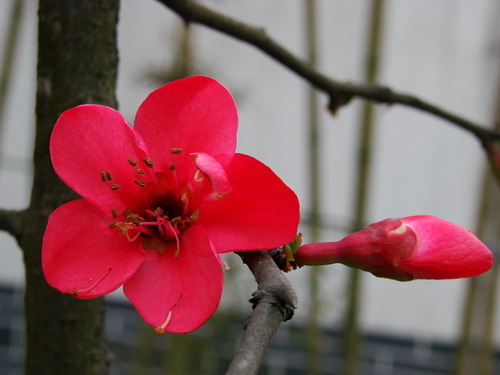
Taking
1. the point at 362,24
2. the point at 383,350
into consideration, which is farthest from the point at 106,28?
the point at 383,350

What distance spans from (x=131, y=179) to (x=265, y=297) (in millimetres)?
108

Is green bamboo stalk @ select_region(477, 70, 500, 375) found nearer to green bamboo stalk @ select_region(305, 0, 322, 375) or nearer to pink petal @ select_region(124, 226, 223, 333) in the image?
green bamboo stalk @ select_region(305, 0, 322, 375)

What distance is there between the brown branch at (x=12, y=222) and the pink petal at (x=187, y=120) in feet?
0.40

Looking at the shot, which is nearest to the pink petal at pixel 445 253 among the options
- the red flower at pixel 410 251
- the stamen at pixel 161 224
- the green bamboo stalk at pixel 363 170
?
the red flower at pixel 410 251

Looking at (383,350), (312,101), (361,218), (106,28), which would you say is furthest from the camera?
(383,350)

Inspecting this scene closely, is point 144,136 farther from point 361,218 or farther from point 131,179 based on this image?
point 361,218

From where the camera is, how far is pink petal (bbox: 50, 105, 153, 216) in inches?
9.2

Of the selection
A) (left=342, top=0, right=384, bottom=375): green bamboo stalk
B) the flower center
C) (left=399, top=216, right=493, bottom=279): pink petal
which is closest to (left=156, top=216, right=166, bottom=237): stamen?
the flower center

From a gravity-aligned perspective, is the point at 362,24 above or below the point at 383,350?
above

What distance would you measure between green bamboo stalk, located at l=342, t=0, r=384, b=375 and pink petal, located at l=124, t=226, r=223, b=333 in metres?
0.74

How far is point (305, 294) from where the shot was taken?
1329 mm

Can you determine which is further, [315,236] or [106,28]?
[315,236]

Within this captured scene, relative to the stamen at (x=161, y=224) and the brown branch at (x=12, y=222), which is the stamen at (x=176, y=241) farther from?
the brown branch at (x=12, y=222)

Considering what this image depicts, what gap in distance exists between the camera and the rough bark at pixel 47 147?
0.31 m
